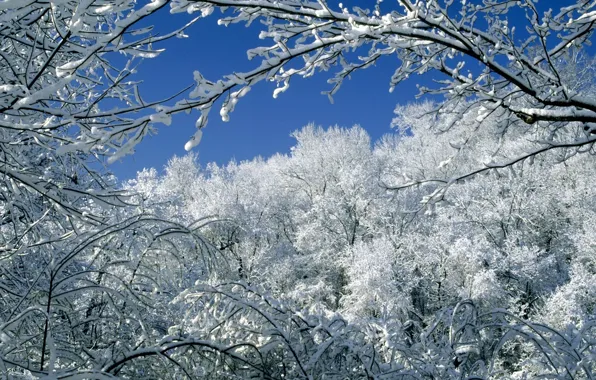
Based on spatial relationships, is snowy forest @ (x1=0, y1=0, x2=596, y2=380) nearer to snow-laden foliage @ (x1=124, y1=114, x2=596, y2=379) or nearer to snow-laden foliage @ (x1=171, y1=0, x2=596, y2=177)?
snow-laden foliage @ (x1=171, y1=0, x2=596, y2=177)

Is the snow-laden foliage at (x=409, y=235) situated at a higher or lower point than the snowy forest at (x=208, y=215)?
higher

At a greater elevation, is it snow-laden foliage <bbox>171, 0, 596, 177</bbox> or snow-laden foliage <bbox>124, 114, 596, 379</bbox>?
snow-laden foliage <bbox>124, 114, 596, 379</bbox>

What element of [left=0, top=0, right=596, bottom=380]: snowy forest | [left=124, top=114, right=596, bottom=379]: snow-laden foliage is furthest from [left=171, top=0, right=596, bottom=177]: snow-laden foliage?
[left=124, top=114, right=596, bottom=379]: snow-laden foliage

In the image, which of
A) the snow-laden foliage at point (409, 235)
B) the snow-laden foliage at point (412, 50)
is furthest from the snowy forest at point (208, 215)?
the snow-laden foliage at point (409, 235)

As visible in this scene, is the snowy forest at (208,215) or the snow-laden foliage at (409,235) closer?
the snowy forest at (208,215)

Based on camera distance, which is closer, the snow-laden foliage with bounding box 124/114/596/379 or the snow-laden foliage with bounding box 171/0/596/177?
the snow-laden foliage with bounding box 171/0/596/177

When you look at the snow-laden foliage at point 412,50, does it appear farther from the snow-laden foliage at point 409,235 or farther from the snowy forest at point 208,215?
the snow-laden foliage at point 409,235

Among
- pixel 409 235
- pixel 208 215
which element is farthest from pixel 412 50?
pixel 409 235

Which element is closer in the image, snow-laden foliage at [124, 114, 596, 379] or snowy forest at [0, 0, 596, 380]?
snowy forest at [0, 0, 596, 380]

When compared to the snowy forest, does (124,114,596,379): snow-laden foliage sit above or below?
above

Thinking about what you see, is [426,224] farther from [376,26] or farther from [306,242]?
[376,26]

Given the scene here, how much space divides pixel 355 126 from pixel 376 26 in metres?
34.9

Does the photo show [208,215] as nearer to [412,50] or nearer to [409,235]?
[412,50]

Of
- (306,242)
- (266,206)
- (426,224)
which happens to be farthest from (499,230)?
(266,206)
